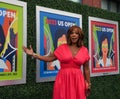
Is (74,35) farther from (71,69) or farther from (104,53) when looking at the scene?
(104,53)

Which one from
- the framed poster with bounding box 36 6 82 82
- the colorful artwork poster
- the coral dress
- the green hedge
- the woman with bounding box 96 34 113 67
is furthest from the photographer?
the woman with bounding box 96 34 113 67

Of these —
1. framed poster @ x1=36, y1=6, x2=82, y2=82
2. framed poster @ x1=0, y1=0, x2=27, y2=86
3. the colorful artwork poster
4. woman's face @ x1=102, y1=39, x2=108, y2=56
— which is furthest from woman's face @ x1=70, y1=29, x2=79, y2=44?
woman's face @ x1=102, y1=39, x2=108, y2=56

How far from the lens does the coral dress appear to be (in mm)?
5980

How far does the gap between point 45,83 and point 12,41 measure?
1278mm

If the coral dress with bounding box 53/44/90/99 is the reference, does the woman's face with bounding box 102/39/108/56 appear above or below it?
above

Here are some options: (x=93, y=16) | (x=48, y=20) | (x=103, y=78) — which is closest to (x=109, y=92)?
(x=103, y=78)

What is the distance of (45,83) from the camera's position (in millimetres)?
7445

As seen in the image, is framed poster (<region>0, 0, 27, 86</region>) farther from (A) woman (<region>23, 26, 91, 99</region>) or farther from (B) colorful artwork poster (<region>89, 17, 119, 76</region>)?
(B) colorful artwork poster (<region>89, 17, 119, 76</region>)

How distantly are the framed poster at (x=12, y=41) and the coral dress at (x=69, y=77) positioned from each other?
91cm

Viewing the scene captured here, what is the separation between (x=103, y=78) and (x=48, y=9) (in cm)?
272

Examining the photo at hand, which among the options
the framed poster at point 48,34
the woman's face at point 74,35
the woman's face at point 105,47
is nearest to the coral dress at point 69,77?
the woman's face at point 74,35

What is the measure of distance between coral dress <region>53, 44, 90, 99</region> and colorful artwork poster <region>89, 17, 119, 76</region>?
3.02 m

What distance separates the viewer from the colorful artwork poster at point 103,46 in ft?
30.0

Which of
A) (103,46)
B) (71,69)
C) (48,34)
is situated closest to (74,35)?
(71,69)
